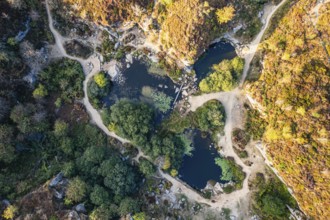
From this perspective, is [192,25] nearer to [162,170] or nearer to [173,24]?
[173,24]

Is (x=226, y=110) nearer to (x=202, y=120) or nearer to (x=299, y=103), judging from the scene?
(x=202, y=120)

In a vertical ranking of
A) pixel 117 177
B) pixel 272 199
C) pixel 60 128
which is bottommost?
pixel 117 177

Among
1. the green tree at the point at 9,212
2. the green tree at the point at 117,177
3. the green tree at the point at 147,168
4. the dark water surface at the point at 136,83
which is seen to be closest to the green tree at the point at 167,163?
the green tree at the point at 147,168

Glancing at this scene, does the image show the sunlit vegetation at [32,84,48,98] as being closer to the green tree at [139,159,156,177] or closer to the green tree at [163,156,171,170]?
the green tree at [139,159,156,177]

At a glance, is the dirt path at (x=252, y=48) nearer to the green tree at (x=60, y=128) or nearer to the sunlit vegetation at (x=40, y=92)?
the green tree at (x=60, y=128)

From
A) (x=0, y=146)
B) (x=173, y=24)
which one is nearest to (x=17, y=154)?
(x=0, y=146)

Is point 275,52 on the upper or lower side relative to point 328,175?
upper

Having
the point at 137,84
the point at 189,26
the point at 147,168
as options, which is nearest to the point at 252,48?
the point at 189,26

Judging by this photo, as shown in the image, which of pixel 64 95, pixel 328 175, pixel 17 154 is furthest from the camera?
pixel 64 95
